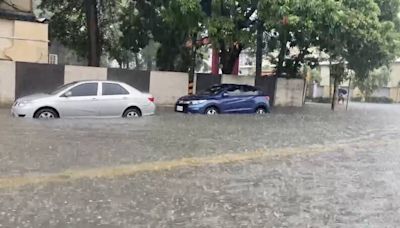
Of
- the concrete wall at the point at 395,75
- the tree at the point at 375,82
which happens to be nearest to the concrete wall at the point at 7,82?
the tree at the point at 375,82

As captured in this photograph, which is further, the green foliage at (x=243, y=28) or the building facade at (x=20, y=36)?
the building facade at (x=20, y=36)

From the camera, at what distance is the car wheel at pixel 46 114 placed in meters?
14.9

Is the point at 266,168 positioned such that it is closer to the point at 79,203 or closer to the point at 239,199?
the point at 239,199

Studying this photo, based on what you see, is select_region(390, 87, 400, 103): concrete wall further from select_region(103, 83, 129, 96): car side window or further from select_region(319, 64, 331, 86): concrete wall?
select_region(103, 83, 129, 96): car side window

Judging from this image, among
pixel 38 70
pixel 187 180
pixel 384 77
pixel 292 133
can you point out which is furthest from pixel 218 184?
pixel 384 77

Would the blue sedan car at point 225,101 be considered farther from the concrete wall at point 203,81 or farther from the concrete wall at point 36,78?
the concrete wall at point 36,78

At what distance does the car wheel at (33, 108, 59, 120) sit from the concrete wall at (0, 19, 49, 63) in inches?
301

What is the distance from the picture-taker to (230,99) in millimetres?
21547

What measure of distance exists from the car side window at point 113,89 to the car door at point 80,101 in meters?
0.26

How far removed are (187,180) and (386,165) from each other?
3.90m

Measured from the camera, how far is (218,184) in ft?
25.3

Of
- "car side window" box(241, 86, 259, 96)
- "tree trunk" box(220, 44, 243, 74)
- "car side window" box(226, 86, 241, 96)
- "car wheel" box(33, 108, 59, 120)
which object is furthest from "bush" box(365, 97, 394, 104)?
"car wheel" box(33, 108, 59, 120)

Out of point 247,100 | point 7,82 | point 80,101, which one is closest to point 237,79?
point 247,100

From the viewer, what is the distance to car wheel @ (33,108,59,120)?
14868 millimetres
